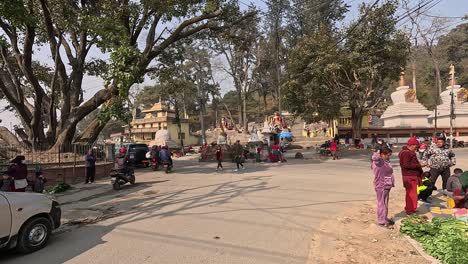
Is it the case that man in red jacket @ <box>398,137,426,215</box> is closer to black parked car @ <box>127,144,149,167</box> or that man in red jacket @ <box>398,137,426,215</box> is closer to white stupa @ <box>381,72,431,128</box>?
black parked car @ <box>127,144,149,167</box>

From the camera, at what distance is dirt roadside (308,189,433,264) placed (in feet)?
19.3

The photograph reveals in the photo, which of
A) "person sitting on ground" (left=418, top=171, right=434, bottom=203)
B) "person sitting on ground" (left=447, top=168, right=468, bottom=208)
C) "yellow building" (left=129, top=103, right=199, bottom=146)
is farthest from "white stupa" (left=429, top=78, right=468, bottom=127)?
"person sitting on ground" (left=447, top=168, right=468, bottom=208)

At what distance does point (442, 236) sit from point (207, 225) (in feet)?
14.0

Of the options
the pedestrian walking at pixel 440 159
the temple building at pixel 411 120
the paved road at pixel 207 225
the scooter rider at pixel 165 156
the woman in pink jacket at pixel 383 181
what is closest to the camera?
the paved road at pixel 207 225

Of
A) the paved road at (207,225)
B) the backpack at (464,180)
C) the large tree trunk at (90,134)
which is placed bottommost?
the paved road at (207,225)

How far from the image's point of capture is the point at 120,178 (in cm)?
1490

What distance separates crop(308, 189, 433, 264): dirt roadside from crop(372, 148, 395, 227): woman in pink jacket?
0.25 metres

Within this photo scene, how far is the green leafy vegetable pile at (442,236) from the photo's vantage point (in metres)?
5.35

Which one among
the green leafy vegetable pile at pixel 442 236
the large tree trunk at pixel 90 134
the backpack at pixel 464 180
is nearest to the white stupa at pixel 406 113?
the large tree trunk at pixel 90 134

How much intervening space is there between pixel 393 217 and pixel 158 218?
5.14 meters

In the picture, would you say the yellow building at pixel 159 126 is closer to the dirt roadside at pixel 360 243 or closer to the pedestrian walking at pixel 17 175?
the pedestrian walking at pixel 17 175

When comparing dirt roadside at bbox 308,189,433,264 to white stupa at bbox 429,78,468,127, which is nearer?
dirt roadside at bbox 308,189,433,264

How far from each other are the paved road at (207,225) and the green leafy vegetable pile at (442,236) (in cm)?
179

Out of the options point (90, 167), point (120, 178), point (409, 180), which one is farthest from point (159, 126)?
point (409, 180)
